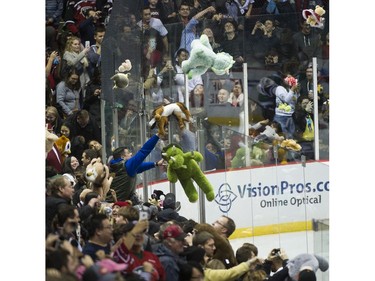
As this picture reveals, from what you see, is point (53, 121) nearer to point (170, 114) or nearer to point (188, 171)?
point (170, 114)

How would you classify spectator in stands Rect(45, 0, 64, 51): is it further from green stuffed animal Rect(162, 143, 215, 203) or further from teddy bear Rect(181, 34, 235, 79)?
green stuffed animal Rect(162, 143, 215, 203)

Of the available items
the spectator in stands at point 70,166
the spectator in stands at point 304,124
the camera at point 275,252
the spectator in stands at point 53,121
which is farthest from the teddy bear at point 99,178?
the spectator in stands at point 304,124

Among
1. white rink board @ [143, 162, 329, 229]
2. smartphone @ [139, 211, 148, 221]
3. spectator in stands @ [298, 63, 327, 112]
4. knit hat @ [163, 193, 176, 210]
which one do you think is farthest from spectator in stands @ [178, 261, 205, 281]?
spectator in stands @ [298, 63, 327, 112]

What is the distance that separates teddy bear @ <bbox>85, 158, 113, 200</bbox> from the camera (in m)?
11.5

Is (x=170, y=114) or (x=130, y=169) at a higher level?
(x=170, y=114)

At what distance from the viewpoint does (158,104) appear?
13.0 metres

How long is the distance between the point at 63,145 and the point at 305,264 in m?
2.32

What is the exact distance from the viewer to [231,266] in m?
10.9

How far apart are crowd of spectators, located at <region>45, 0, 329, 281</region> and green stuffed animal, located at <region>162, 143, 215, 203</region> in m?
0.14

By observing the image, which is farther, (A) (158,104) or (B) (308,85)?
(B) (308,85)

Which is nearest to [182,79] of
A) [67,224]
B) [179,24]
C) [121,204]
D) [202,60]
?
[202,60]

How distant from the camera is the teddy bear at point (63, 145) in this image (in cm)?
1250
